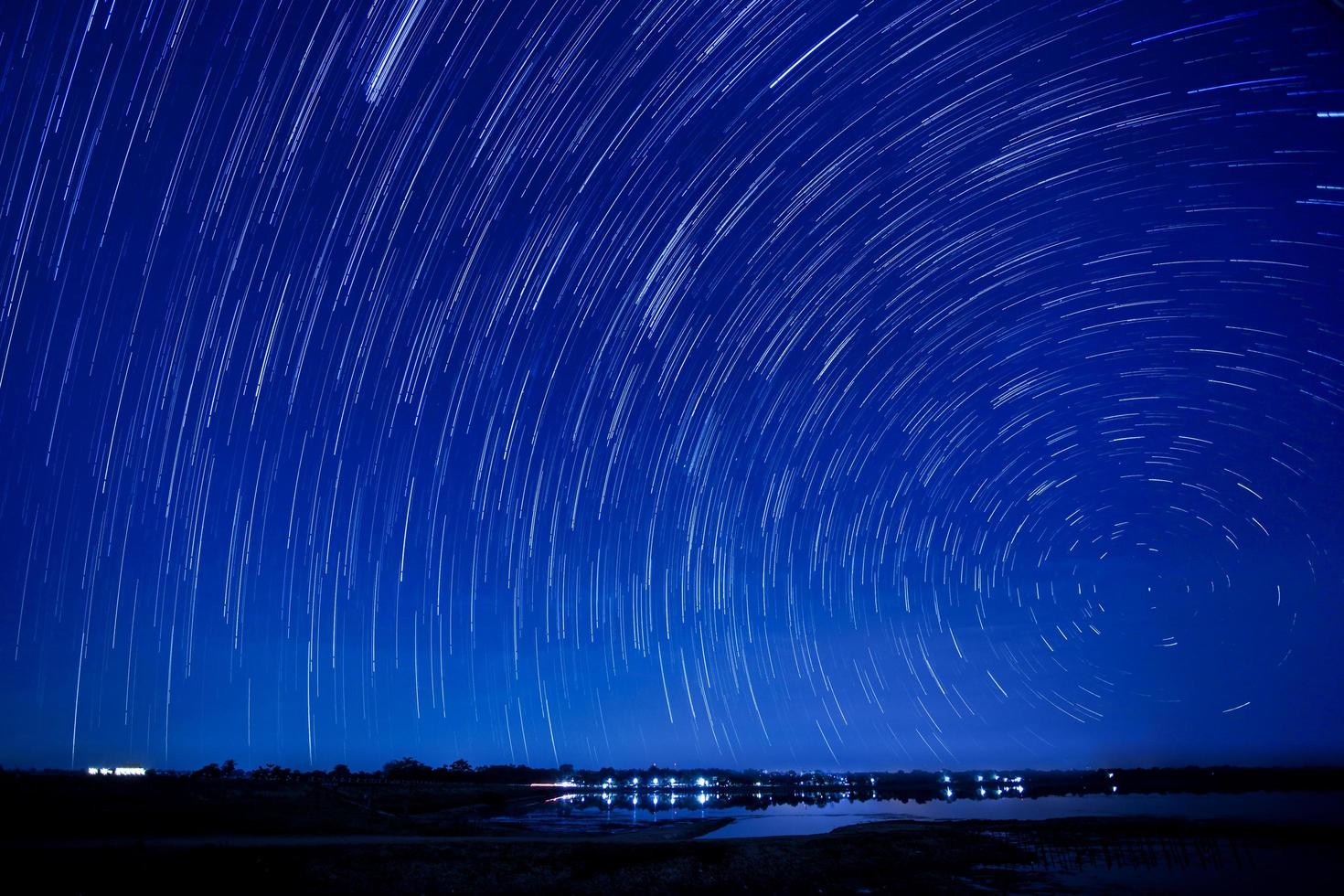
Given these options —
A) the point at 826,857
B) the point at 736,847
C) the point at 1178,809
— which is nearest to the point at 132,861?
the point at 736,847

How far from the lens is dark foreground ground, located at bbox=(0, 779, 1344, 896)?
73.3 ft

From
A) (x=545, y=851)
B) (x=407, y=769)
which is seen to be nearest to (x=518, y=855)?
Answer: (x=545, y=851)

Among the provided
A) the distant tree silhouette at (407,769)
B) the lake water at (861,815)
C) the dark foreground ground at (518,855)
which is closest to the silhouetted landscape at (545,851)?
the dark foreground ground at (518,855)

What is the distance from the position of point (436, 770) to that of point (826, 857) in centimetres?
14431

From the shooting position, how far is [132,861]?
22.2 m

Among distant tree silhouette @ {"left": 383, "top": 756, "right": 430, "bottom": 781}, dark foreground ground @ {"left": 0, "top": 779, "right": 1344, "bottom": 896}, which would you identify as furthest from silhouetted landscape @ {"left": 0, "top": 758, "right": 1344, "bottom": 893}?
distant tree silhouette @ {"left": 383, "top": 756, "right": 430, "bottom": 781}

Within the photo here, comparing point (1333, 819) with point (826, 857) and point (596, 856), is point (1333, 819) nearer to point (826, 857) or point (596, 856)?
point (826, 857)

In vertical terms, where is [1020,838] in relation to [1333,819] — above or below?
above

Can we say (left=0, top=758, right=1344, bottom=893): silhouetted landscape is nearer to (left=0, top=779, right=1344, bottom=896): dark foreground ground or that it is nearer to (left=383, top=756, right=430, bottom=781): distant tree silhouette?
(left=0, top=779, right=1344, bottom=896): dark foreground ground

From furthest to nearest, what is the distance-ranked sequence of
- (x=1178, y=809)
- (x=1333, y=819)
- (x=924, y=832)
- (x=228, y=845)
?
1. (x=1178, y=809)
2. (x=1333, y=819)
3. (x=924, y=832)
4. (x=228, y=845)

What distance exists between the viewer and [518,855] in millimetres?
27094

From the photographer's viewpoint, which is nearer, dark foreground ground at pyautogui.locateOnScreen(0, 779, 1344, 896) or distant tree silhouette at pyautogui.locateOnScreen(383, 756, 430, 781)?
dark foreground ground at pyautogui.locateOnScreen(0, 779, 1344, 896)

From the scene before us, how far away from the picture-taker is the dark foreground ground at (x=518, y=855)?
2234 cm

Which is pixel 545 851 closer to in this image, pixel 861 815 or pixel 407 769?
pixel 861 815
